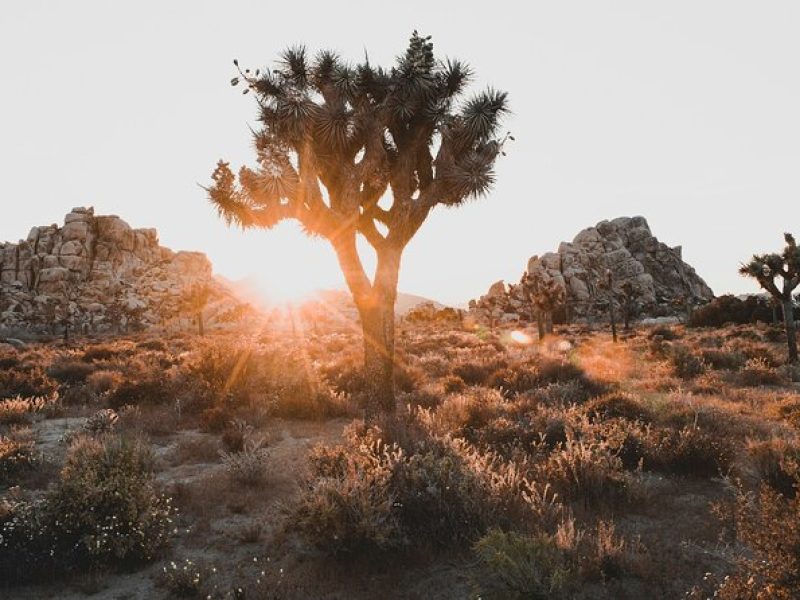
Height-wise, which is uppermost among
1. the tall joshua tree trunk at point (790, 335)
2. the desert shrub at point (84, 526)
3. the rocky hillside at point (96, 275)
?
the rocky hillside at point (96, 275)

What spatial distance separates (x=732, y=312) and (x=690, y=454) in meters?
40.1

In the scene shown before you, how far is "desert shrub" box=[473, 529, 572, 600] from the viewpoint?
3832 millimetres

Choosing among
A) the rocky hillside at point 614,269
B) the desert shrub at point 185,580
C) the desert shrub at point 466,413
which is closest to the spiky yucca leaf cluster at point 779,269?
the desert shrub at point 466,413

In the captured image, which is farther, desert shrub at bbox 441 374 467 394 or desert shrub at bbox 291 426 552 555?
desert shrub at bbox 441 374 467 394

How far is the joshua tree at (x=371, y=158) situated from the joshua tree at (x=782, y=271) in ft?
46.8

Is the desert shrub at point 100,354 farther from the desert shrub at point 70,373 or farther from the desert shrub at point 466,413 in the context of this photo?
the desert shrub at point 466,413

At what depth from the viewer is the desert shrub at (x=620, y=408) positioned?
9188 mm

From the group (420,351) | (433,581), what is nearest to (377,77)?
(433,581)

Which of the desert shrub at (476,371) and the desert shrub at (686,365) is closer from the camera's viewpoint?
the desert shrub at (686,365)

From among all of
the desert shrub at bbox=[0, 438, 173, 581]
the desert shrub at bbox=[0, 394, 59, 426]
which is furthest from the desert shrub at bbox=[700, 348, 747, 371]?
the desert shrub at bbox=[0, 394, 59, 426]

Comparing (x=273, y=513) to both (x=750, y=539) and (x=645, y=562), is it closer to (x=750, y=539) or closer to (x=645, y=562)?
(x=645, y=562)

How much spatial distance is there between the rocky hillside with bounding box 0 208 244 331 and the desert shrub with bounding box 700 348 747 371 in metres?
71.7

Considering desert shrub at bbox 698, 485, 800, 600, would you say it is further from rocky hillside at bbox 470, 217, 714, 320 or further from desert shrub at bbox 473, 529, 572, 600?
rocky hillside at bbox 470, 217, 714, 320

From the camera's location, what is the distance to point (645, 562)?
171 inches
